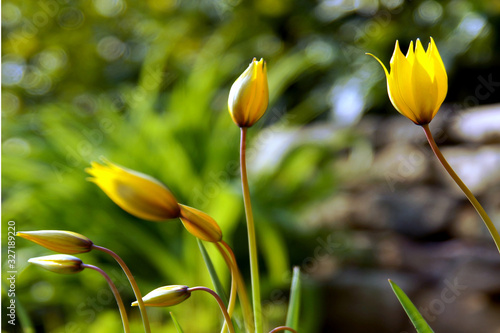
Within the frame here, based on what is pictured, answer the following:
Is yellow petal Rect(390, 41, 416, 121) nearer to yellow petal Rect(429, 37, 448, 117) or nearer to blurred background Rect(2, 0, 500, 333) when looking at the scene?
yellow petal Rect(429, 37, 448, 117)

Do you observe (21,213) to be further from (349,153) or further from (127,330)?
(127,330)

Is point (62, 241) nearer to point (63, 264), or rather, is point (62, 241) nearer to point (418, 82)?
point (63, 264)

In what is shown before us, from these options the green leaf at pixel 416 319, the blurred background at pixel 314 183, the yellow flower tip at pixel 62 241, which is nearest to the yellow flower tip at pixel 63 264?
the yellow flower tip at pixel 62 241

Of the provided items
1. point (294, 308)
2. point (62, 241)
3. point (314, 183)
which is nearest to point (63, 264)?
point (62, 241)

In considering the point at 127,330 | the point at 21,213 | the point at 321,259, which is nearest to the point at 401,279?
the point at 321,259

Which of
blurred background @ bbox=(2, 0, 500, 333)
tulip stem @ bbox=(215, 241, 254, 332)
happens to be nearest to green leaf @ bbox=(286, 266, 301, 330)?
tulip stem @ bbox=(215, 241, 254, 332)
